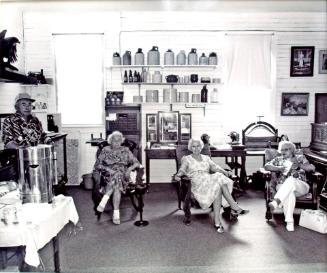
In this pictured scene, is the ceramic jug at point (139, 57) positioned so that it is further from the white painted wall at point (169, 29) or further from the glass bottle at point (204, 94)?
the glass bottle at point (204, 94)

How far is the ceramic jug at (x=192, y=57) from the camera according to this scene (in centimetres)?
727

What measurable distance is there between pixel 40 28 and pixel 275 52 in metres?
5.23

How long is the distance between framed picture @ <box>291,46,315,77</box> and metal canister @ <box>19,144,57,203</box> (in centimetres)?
633

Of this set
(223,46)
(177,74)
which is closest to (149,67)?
(177,74)

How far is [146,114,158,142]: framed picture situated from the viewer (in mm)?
7555

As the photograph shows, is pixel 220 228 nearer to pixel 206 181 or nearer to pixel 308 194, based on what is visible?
pixel 206 181

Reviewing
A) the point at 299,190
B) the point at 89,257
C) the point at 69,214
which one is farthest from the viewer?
the point at 299,190

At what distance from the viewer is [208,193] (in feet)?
16.3

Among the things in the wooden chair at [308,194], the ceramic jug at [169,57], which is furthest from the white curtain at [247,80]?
the wooden chair at [308,194]

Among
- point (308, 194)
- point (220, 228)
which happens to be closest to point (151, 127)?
point (220, 228)

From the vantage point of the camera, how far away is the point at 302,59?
7.49 metres

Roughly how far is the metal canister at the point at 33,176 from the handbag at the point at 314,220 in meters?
3.59

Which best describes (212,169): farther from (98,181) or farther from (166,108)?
(166,108)

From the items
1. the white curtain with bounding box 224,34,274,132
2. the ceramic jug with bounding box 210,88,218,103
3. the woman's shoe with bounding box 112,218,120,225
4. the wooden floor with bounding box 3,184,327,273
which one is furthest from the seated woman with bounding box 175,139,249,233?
the white curtain with bounding box 224,34,274,132
